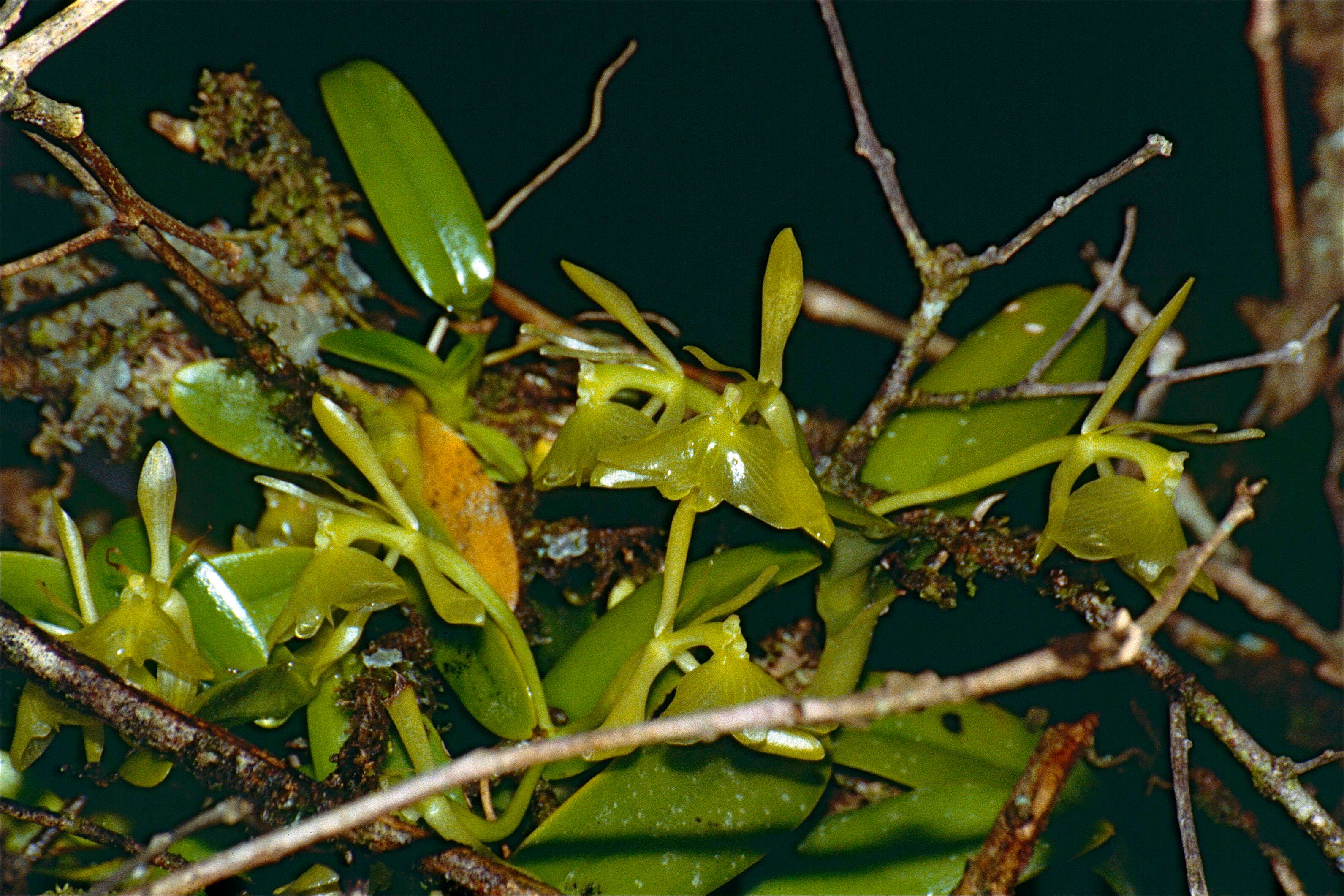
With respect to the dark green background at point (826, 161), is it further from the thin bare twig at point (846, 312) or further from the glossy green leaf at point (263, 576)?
the glossy green leaf at point (263, 576)

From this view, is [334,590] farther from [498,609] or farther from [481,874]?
[481,874]

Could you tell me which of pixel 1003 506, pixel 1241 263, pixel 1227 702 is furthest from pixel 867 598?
pixel 1241 263

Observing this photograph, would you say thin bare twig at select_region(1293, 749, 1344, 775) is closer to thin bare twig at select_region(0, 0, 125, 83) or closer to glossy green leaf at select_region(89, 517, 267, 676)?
glossy green leaf at select_region(89, 517, 267, 676)

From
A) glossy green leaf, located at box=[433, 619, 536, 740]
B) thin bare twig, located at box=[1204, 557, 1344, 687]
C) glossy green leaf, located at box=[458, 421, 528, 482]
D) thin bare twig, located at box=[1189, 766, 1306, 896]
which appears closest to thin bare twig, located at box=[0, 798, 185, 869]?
glossy green leaf, located at box=[433, 619, 536, 740]

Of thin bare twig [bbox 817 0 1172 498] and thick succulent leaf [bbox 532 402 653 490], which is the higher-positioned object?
thin bare twig [bbox 817 0 1172 498]

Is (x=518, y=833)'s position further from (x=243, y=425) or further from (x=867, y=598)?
(x=243, y=425)
